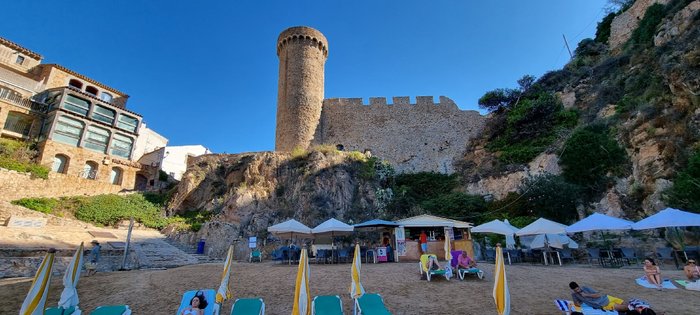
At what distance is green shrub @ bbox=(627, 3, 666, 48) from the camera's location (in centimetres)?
2009

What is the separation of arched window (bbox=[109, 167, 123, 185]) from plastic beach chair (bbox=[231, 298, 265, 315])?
86.4ft

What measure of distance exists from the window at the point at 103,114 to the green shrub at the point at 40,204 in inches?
376

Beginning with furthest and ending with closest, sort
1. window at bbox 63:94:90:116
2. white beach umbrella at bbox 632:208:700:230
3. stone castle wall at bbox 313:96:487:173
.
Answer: stone castle wall at bbox 313:96:487:173 < window at bbox 63:94:90:116 < white beach umbrella at bbox 632:208:700:230

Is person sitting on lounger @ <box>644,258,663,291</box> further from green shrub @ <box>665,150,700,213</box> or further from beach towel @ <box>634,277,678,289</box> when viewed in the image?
green shrub @ <box>665,150,700,213</box>

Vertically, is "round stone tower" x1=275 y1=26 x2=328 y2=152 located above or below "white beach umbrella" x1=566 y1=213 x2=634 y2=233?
above

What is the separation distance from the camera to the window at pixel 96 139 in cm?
2530

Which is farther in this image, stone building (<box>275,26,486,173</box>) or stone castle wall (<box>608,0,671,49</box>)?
stone building (<box>275,26,486,173</box>)

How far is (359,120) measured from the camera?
1137 inches

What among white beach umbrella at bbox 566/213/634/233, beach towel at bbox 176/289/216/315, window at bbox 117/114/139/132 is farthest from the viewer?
window at bbox 117/114/139/132

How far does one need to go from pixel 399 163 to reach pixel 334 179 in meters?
8.49

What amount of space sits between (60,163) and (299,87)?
17749 mm

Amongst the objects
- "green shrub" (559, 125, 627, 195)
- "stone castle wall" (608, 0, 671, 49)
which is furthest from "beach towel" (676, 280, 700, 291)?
"stone castle wall" (608, 0, 671, 49)

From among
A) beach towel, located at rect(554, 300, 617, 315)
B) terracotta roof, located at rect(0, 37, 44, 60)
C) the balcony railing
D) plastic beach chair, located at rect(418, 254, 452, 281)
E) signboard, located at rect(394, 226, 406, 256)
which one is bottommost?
beach towel, located at rect(554, 300, 617, 315)

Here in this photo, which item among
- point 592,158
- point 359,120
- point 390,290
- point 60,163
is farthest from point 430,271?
point 60,163
